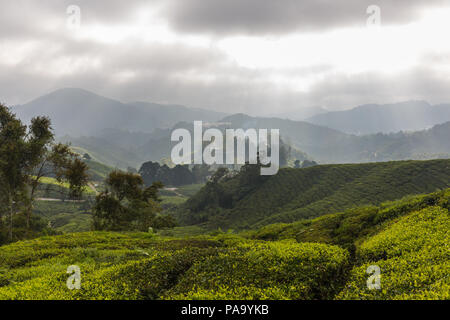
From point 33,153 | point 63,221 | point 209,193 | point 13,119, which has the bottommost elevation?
point 63,221

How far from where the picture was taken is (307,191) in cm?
10781

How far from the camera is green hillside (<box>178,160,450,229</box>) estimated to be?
256 ft

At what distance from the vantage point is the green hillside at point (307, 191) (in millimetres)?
78062

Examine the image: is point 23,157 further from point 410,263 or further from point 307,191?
point 307,191

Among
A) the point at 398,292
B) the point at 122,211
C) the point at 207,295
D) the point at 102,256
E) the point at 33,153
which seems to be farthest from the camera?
the point at 122,211

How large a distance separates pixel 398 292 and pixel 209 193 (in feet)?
439

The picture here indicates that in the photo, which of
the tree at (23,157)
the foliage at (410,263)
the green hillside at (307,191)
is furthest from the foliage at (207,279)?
the green hillside at (307,191)

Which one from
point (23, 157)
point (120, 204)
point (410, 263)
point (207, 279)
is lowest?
point (120, 204)

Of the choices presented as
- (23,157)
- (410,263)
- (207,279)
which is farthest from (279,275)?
(23,157)

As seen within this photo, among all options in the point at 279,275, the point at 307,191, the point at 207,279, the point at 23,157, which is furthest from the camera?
the point at 307,191

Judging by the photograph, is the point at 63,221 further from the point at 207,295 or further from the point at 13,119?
the point at 207,295

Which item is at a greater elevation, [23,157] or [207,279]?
[23,157]

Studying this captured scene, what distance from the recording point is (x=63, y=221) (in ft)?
440
